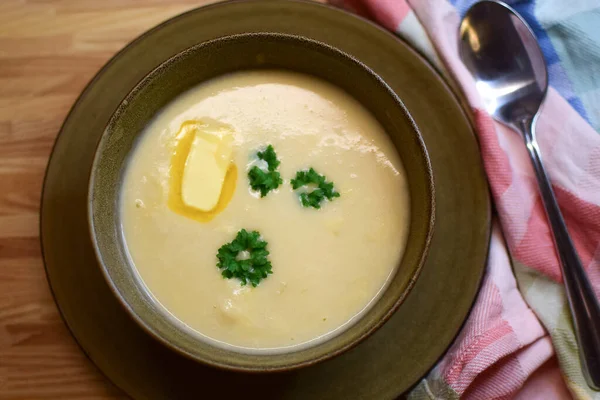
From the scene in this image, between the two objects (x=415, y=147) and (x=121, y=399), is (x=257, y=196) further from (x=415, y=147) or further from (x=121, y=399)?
(x=121, y=399)

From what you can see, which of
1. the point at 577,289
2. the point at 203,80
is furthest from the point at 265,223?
the point at 577,289

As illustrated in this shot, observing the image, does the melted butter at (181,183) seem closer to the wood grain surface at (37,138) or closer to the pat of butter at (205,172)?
the pat of butter at (205,172)

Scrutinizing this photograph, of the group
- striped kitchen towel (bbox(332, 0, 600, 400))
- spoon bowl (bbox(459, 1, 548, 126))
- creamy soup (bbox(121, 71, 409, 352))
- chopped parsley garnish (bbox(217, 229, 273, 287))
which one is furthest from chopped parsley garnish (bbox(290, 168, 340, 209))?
spoon bowl (bbox(459, 1, 548, 126))

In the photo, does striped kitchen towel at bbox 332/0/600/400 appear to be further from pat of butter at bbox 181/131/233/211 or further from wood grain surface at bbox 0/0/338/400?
wood grain surface at bbox 0/0/338/400

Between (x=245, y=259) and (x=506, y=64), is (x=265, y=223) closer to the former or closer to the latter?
(x=245, y=259)

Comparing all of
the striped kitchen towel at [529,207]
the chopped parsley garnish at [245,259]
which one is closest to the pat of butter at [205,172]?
the chopped parsley garnish at [245,259]

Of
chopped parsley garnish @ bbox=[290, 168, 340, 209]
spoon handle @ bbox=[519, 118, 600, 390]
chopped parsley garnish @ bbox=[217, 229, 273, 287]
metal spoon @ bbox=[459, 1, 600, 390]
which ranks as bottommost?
spoon handle @ bbox=[519, 118, 600, 390]
